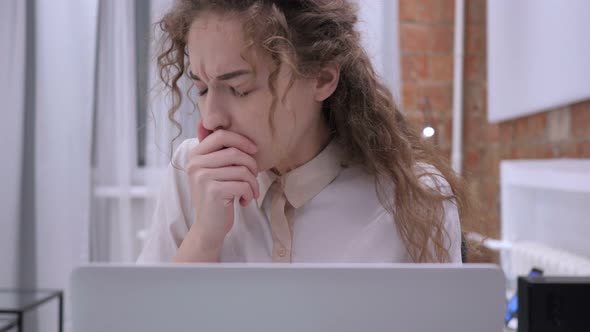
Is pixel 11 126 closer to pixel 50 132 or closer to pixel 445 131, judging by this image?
pixel 50 132

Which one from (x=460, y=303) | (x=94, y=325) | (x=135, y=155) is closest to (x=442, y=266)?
(x=460, y=303)

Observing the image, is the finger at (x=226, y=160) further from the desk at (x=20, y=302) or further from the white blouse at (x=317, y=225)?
the desk at (x=20, y=302)

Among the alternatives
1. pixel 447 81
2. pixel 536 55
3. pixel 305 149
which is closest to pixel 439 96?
pixel 447 81

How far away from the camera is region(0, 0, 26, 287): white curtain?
227 centimetres

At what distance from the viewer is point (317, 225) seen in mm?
1108

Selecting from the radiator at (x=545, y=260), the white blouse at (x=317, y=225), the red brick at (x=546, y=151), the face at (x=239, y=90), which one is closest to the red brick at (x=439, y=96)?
the red brick at (x=546, y=151)

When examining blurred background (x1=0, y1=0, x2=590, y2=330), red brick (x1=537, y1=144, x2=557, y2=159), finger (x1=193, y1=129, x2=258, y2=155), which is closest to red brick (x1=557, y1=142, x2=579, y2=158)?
red brick (x1=537, y1=144, x2=557, y2=159)

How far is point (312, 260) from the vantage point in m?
1.08

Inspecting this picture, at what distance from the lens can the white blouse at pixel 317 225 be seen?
109 cm

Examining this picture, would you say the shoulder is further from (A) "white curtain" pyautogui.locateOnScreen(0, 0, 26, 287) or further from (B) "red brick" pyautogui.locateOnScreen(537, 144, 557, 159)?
(A) "white curtain" pyautogui.locateOnScreen(0, 0, 26, 287)

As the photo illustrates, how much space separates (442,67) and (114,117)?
1446 mm

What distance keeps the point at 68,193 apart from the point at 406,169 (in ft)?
5.51

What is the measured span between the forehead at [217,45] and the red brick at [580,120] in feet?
3.78

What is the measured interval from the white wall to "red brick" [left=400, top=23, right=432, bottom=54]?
27 centimetres
